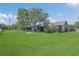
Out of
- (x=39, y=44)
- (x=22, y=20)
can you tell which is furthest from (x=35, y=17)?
(x=39, y=44)

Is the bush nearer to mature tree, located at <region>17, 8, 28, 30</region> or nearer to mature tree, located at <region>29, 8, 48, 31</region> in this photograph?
mature tree, located at <region>29, 8, 48, 31</region>

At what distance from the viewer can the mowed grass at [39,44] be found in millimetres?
3416

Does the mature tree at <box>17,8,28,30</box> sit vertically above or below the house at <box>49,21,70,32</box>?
above

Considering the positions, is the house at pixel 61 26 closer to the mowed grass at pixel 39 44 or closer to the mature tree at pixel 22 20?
the mowed grass at pixel 39 44

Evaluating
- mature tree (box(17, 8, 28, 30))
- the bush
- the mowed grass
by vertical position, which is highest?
mature tree (box(17, 8, 28, 30))

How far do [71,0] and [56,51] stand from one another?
1.73 feet

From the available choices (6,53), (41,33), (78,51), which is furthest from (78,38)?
(6,53)

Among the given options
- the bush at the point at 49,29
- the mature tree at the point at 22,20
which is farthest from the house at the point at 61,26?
the mature tree at the point at 22,20

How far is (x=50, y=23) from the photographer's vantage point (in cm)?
348

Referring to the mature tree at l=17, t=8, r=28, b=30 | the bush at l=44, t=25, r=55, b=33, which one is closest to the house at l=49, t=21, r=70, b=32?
the bush at l=44, t=25, r=55, b=33

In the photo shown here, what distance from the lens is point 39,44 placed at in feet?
11.3

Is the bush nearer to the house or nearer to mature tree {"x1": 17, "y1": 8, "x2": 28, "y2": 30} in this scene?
the house

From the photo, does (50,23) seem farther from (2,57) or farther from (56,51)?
(2,57)

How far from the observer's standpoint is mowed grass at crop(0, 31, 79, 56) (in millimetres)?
3416
